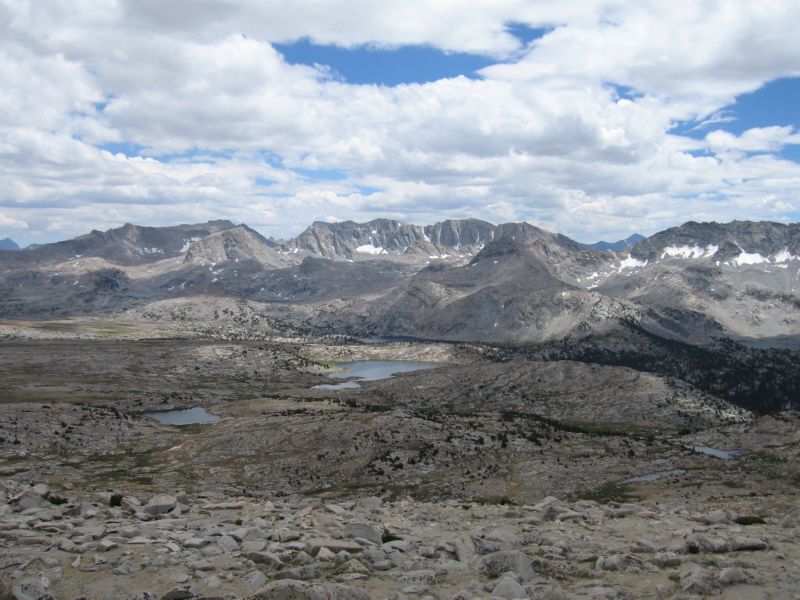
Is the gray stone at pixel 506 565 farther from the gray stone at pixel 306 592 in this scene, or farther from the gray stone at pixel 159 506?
the gray stone at pixel 159 506

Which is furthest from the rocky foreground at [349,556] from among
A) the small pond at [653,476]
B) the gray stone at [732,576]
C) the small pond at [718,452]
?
the small pond at [718,452]

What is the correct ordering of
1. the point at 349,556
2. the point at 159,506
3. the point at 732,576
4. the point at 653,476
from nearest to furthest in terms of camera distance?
the point at 732,576 → the point at 349,556 → the point at 159,506 → the point at 653,476

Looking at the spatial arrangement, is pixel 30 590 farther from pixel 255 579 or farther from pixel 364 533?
pixel 364 533

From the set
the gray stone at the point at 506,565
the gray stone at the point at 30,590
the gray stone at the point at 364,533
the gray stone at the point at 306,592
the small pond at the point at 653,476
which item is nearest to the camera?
the gray stone at the point at 30,590

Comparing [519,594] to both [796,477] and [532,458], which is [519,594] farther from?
[796,477]

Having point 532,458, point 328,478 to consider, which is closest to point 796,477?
point 532,458

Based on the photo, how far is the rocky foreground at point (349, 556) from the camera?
26.1 m

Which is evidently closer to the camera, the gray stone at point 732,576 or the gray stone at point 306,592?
the gray stone at point 306,592

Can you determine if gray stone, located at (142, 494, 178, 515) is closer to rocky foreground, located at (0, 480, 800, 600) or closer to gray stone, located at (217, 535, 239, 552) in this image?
rocky foreground, located at (0, 480, 800, 600)

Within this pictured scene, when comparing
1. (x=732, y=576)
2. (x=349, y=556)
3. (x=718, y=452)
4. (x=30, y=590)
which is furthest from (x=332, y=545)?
(x=718, y=452)

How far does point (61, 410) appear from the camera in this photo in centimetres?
16412

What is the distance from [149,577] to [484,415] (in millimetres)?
177283

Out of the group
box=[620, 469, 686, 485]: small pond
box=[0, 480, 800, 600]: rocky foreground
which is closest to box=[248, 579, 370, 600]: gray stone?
box=[0, 480, 800, 600]: rocky foreground

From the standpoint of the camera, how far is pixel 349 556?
100ft
